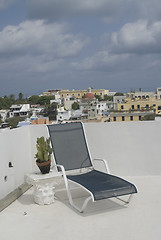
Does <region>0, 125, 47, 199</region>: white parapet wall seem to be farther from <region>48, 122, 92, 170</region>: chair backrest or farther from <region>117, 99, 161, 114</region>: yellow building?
<region>117, 99, 161, 114</region>: yellow building

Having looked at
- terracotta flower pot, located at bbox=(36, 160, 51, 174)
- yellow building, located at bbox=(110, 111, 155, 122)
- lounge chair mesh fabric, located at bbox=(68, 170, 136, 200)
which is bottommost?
yellow building, located at bbox=(110, 111, 155, 122)

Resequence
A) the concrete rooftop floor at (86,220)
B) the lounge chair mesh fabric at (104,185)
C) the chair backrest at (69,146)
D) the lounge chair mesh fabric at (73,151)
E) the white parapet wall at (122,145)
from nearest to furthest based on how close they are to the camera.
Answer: the concrete rooftop floor at (86,220) < the lounge chair mesh fabric at (104,185) < the lounge chair mesh fabric at (73,151) < the chair backrest at (69,146) < the white parapet wall at (122,145)

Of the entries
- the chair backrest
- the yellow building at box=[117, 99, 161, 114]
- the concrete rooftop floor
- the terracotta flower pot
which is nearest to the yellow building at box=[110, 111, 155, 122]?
the yellow building at box=[117, 99, 161, 114]

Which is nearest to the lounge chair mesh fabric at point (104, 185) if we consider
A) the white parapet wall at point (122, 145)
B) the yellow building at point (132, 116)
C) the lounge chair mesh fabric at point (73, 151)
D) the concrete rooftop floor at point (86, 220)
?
the lounge chair mesh fabric at point (73, 151)

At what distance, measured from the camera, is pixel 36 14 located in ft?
39.9

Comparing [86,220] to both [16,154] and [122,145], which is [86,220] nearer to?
[16,154]

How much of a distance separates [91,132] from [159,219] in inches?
83.9

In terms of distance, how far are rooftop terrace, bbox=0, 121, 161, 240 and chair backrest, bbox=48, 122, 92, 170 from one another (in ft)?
1.41

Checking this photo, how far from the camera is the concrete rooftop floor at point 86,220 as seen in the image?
292cm

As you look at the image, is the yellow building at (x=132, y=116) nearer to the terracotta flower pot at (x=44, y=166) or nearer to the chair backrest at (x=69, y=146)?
the chair backrest at (x=69, y=146)

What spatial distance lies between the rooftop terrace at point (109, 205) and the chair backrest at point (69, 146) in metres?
0.43

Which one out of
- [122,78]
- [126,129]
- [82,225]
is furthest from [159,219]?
[122,78]

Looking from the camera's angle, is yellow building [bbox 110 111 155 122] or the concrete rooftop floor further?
yellow building [bbox 110 111 155 122]

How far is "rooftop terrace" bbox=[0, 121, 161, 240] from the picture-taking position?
298cm
